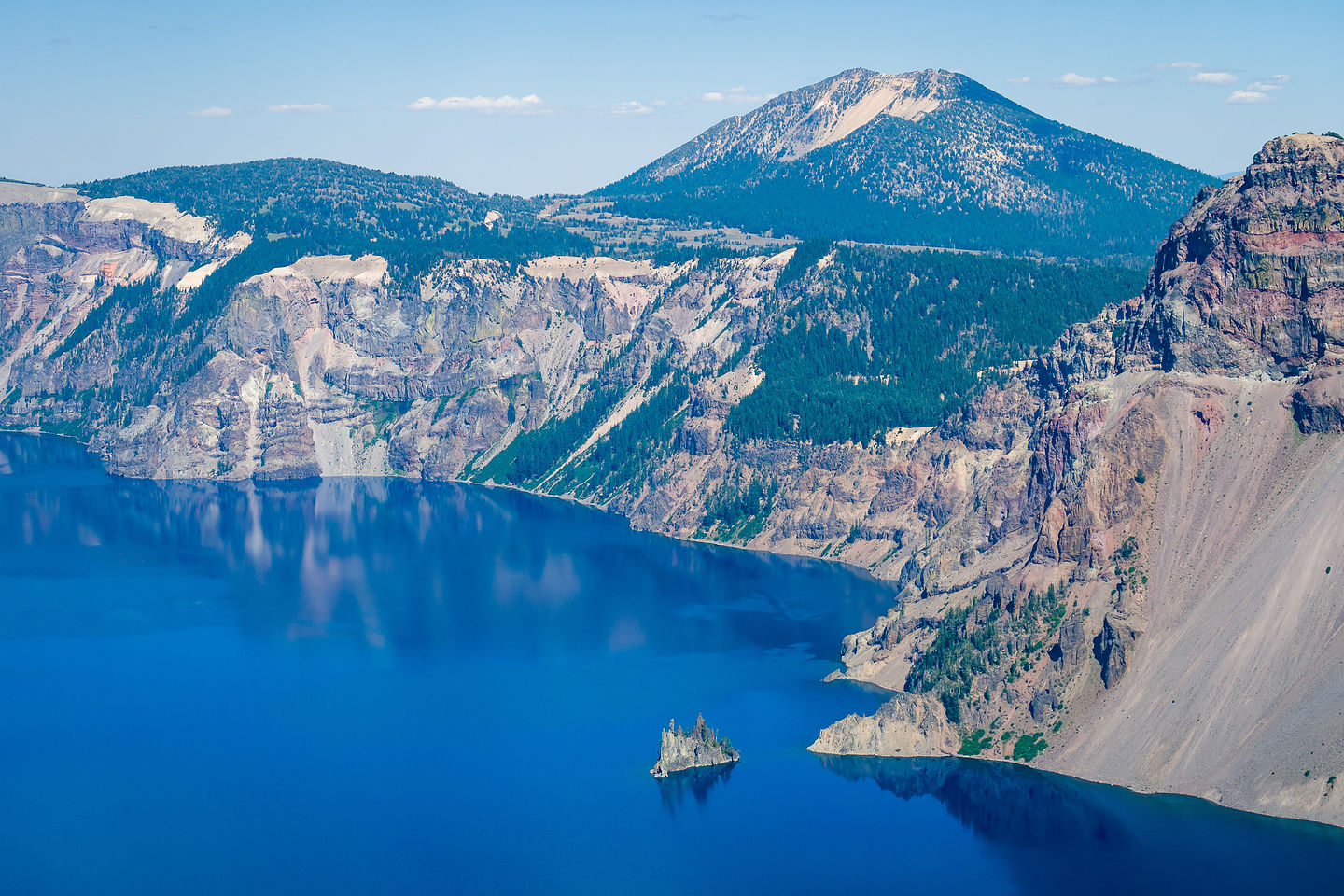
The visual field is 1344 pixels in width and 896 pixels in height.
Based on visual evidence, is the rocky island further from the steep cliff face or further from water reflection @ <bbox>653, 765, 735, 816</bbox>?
the steep cliff face

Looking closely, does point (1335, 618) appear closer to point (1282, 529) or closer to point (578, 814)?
point (1282, 529)

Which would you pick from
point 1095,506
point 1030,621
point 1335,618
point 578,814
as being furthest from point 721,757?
point 1335,618

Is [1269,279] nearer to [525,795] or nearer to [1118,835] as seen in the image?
[1118,835]

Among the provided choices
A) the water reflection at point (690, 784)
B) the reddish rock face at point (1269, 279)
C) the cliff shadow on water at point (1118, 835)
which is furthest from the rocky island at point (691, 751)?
the reddish rock face at point (1269, 279)

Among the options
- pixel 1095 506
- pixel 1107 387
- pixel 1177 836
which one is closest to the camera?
pixel 1177 836

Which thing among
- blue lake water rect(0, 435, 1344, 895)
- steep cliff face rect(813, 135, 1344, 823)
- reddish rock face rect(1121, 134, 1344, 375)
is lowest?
blue lake water rect(0, 435, 1344, 895)

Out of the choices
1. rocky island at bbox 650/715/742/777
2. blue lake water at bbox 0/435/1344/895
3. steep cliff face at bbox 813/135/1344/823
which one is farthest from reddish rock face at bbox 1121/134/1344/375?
rocky island at bbox 650/715/742/777

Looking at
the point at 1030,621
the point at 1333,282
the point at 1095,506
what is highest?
the point at 1333,282
